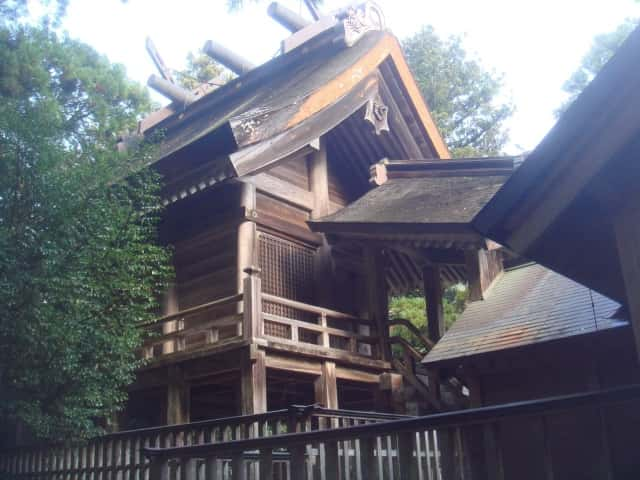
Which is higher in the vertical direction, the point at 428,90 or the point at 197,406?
the point at 428,90

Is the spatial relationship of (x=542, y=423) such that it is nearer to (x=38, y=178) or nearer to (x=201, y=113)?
(x=38, y=178)

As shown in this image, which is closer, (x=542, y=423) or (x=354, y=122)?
(x=542, y=423)

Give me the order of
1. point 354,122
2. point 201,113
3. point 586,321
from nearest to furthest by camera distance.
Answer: point 586,321
point 354,122
point 201,113

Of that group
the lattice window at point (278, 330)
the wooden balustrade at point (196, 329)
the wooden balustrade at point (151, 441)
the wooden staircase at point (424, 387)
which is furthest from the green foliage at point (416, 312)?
the wooden balustrade at point (151, 441)

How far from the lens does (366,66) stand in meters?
13.6

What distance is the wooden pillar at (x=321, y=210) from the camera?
43.1 ft

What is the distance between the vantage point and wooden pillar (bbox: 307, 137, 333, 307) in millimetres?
13133

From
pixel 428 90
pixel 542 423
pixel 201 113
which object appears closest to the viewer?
pixel 542 423

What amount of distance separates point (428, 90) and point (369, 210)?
18.6 meters

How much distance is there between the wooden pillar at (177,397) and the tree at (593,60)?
20552 mm

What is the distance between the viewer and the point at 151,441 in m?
8.20

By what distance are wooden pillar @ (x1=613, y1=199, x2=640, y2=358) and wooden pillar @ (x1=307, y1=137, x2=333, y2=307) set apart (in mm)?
9585

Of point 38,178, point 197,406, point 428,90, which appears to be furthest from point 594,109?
point 428,90

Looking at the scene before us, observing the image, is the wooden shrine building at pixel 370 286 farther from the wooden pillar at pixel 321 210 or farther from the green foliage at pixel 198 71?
the green foliage at pixel 198 71
